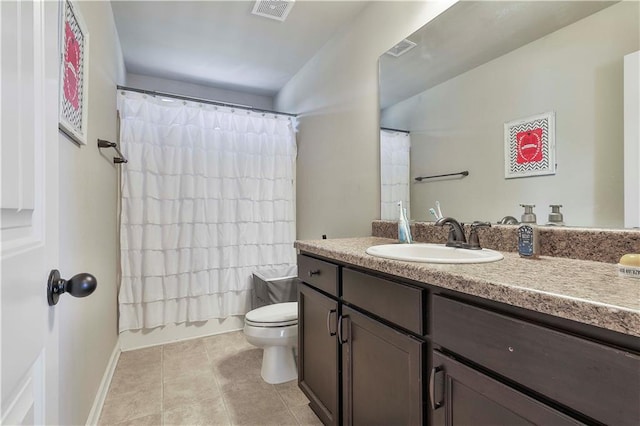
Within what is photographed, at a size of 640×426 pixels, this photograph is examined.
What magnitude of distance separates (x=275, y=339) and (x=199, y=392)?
513mm

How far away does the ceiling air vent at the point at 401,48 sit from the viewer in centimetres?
170

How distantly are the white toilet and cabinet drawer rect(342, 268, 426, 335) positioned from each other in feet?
2.54

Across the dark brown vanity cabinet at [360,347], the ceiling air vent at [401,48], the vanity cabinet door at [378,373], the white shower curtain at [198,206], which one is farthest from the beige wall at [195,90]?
the vanity cabinet door at [378,373]

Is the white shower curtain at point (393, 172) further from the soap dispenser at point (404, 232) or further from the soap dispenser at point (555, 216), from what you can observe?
the soap dispenser at point (555, 216)

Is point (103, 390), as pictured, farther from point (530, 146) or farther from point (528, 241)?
point (530, 146)

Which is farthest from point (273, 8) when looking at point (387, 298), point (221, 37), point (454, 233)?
point (387, 298)

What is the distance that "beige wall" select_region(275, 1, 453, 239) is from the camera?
189 centimetres

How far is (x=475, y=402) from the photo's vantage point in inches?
28.5

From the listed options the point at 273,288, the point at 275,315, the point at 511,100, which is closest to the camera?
the point at 511,100

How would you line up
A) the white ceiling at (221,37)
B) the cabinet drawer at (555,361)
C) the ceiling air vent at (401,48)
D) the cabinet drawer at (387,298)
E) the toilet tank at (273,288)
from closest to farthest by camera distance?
the cabinet drawer at (555,361) < the cabinet drawer at (387,298) < the ceiling air vent at (401,48) < the white ceiling at (221,37) < the toilet tank at (273,288)

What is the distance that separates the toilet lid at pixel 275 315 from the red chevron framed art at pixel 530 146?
4.58 feet

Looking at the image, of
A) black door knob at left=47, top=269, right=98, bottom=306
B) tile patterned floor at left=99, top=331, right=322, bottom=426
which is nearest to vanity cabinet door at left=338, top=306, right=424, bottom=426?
tile patterned floor at left=99, top=331, right=322, bottom=426

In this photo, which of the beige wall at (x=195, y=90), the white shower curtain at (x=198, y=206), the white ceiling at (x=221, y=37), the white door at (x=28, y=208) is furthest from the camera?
the beige wall at (x=195, y=90)

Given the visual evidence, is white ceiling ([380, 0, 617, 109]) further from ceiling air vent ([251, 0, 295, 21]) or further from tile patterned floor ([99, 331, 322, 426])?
tile patterned floor ([99, 331, 322, 426])
